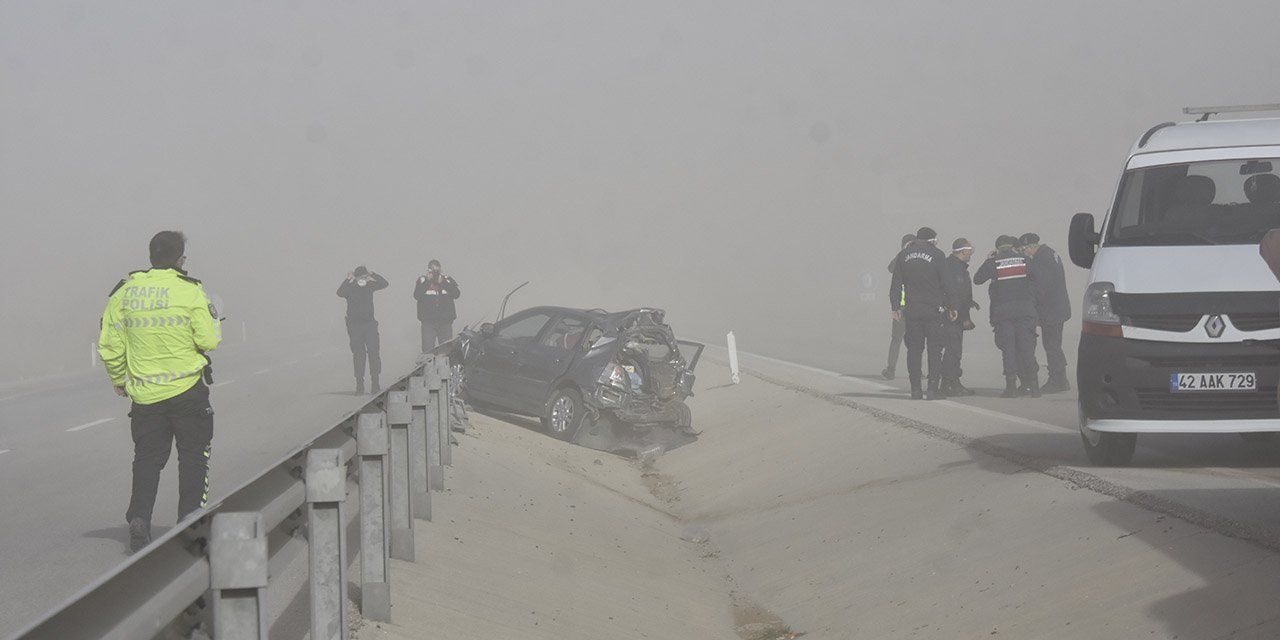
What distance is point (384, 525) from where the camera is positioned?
6.91 m

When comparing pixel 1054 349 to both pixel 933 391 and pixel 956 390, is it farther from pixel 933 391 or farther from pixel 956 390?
pixel 933 391

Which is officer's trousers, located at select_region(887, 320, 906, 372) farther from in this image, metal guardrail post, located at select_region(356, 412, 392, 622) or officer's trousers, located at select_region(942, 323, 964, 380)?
metal guardrail post, located at select_region(356, 412, 392, 622)

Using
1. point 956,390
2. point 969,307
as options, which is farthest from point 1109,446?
point 969,307

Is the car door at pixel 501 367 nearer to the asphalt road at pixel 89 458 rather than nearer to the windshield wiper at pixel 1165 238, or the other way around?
the asphalt road at pixel 89 458

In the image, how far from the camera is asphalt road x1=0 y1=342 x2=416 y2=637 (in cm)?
969

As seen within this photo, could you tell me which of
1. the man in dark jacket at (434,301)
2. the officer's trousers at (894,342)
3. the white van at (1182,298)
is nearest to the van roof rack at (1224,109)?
the white van at (1182,298)

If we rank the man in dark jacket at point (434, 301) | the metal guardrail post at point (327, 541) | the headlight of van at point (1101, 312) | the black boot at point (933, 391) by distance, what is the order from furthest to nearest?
the man in dark jacket at point (434, 301), the black boot at point (933, 391), the headlight of van at point (1101, 312), the metal guardrail post at point (327, 541)

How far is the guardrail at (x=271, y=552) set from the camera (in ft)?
12.1

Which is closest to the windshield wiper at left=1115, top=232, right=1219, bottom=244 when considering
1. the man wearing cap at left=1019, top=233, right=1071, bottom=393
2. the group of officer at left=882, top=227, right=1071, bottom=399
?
the group of officer at left=882, top=227, right=1071, bottom=399

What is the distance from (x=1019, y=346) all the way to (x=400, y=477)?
13.1m

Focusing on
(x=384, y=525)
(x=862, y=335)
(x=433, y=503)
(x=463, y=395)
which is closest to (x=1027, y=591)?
(x=384, y=525)

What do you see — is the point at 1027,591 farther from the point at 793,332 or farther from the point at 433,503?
the point at 793,332

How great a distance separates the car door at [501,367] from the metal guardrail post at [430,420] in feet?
20.4

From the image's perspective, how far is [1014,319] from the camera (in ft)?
66.0
